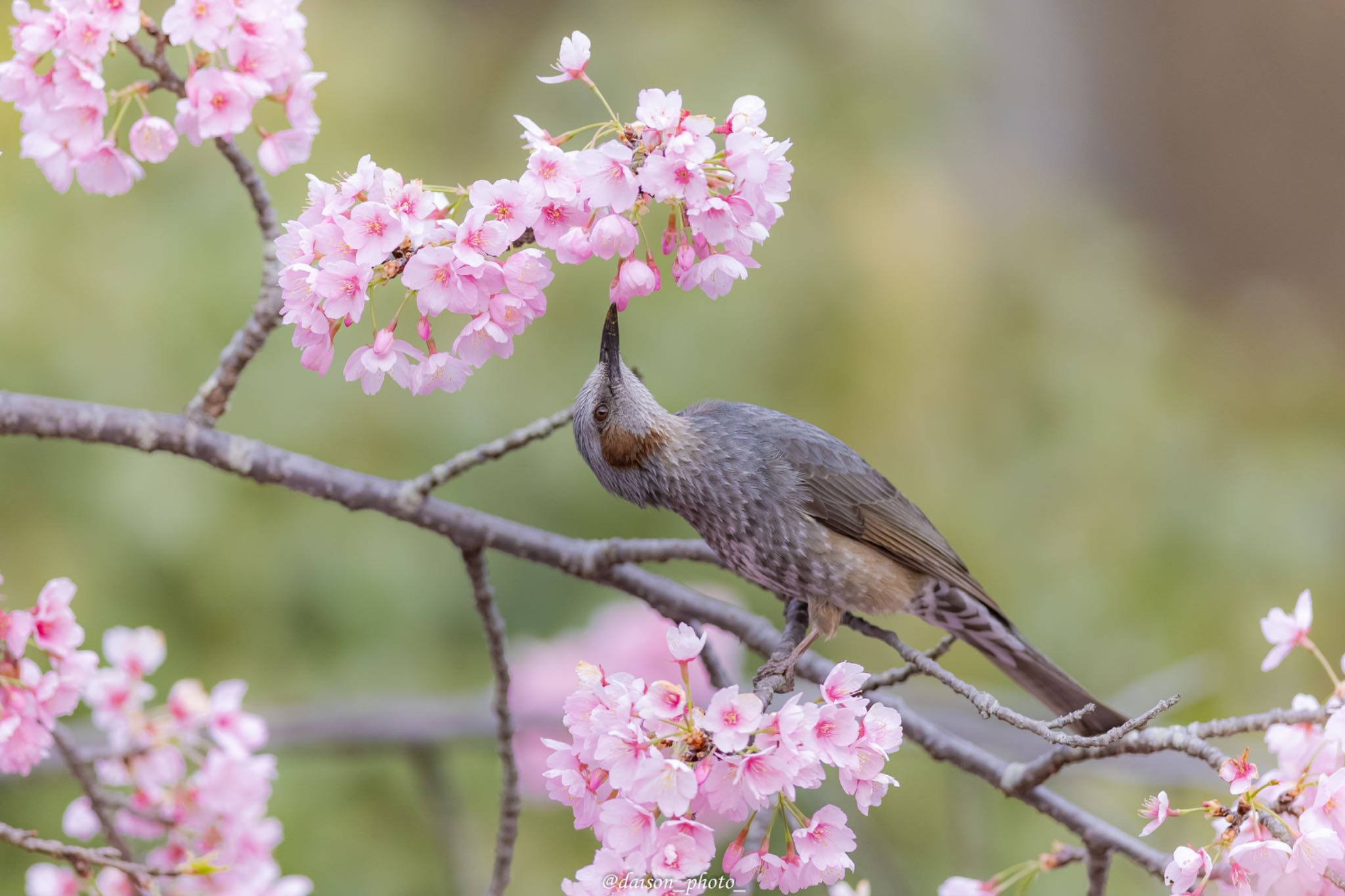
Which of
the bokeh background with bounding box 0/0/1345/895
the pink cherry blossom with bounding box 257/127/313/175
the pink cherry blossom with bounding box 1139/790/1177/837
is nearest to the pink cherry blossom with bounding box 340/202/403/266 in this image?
the pink cherry blossom with bounding box 257/127/313/175

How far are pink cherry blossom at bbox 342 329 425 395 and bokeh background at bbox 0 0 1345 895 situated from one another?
178 cm

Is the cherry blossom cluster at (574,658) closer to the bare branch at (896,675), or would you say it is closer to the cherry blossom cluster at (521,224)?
the bare branch at (896,675)

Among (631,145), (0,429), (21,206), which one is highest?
(21,206)

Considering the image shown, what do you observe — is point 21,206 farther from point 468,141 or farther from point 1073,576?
point 1073,576

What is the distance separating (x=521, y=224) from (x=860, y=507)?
0.94 meters

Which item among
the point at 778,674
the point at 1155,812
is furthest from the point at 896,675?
Result: the point at 1155,812

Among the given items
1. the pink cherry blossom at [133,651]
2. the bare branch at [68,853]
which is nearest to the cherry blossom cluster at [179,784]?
the pink cherry blossom at [133,651]

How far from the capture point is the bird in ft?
6.26

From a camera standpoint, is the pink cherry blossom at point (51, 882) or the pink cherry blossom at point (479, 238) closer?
the pink cherry blossom at point (479, 238)

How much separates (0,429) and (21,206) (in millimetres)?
2159

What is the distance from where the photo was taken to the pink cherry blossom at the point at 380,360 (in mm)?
1366

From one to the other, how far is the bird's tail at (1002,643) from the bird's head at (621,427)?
22.7 inches

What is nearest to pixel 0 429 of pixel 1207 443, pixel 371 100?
pixel 371 100

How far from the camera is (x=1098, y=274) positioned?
198 inches
